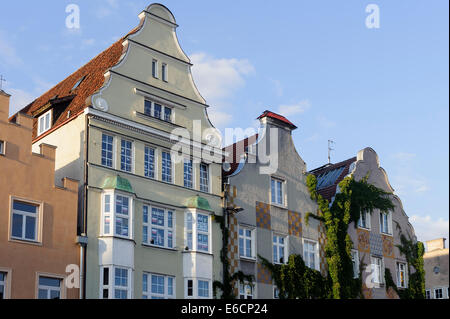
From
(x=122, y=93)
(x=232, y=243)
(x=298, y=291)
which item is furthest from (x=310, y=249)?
(x=122, y=93)

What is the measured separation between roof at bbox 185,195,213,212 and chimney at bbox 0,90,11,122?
878 centimetres

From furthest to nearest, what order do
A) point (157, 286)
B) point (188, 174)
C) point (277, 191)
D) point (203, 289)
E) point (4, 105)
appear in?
point (277, 191), point (188, 174), point (203, 289), point (157, 286), point (4, 105)

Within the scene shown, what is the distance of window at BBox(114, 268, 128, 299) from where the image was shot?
3080cm

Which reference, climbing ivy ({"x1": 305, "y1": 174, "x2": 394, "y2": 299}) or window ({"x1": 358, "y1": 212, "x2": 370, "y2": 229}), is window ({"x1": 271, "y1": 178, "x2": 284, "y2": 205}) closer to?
climbing ivy ({"x1": 305, "y1": 174, "x2": 394, "y2": 299})

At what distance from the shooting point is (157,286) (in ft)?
107

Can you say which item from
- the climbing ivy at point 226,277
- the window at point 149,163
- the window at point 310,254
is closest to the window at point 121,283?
the window at point 149,163

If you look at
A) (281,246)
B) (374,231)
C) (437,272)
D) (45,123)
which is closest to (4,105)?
(45,123)

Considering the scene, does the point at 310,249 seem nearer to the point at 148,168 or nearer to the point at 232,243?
the point at 232,243

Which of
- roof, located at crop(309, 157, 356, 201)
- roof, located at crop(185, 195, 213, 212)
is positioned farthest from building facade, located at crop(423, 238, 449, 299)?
roof, located at crop(185, 195, 213, 212)

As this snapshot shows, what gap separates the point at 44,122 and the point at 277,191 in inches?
456

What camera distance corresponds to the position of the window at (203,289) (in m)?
33.8

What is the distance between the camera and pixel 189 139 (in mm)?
35625

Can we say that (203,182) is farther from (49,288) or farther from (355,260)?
(355,260)
